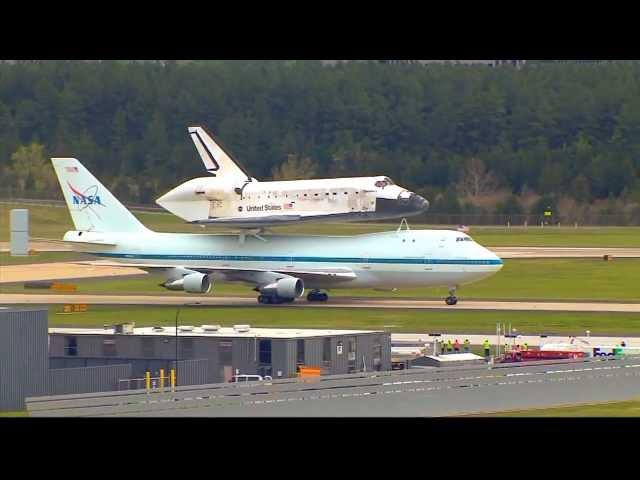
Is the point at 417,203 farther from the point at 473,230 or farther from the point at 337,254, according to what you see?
the point at 473,230

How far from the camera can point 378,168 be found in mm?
138125

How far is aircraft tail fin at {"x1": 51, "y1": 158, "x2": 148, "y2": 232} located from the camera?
278 feet

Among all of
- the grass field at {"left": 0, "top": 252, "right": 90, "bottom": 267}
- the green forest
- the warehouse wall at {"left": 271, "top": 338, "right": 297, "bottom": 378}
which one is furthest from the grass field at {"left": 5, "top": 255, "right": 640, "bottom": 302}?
the warehouse wall at {"left": 271, "top": 338, "right": 297, "bottom": 378}

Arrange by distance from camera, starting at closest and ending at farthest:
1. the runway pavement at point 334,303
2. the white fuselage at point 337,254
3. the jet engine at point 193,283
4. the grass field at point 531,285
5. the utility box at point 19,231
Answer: the utility box at point 19,231 < the runway pavement at point 334,303 < the white fuselage at point 337,254 < the jet engine at point 193,283 < the grass field at point 531,285

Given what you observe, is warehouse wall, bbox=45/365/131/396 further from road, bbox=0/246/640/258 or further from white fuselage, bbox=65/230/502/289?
road, bbox=0/246/640/258

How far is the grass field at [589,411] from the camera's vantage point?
42.4m

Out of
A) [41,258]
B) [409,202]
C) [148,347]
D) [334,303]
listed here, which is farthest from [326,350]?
[41,258]

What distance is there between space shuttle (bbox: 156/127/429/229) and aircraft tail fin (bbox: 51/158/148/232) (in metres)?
3.12

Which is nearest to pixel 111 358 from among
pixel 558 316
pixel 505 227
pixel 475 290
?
pixel 558 316

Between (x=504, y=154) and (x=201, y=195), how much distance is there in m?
58.6

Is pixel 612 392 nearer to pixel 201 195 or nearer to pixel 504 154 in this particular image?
pixel 201 195

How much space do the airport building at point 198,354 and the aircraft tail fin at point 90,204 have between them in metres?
29.1

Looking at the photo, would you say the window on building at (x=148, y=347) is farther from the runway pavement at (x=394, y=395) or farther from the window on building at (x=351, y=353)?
the runway pavement at (x=394, y=395)

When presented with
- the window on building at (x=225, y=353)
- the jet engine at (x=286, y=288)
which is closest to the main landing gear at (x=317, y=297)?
the jet engine at (x=286, y=288)
